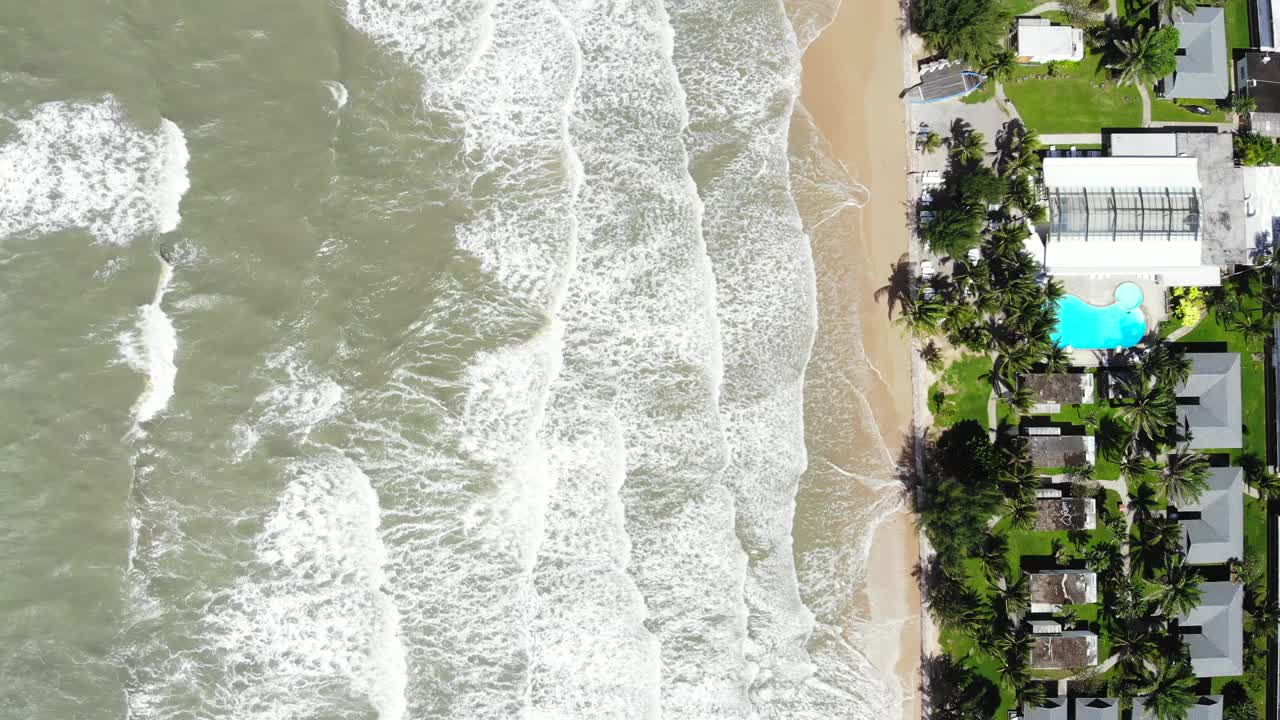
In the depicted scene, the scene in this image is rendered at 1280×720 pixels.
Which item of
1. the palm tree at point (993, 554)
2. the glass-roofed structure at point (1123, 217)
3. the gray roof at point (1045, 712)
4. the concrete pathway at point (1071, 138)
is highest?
the concrete pathway at point (1071, 138)

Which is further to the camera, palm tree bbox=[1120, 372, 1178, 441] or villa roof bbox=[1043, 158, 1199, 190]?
villa roof bbox=[1043, 158, 1199, 190]

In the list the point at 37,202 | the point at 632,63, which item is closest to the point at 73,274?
the point at 37,202

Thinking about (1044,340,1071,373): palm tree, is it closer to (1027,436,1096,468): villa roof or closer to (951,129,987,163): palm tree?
(1027,436,1096,468): villa roof

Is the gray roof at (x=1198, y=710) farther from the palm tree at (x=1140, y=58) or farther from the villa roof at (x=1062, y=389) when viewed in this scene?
the palm tree at (x=1140, y=58)

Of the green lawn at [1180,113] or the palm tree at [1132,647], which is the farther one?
the green lawn at [1180,113]

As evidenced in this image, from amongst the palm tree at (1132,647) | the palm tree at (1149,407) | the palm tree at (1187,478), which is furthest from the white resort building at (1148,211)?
the palm tree at (1132,647)

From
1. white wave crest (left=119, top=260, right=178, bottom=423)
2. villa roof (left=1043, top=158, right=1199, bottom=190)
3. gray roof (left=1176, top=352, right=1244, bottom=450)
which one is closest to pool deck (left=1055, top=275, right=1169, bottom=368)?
gray roof (left=1176, top=352, right=1244, bottom=450)
